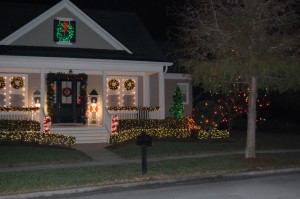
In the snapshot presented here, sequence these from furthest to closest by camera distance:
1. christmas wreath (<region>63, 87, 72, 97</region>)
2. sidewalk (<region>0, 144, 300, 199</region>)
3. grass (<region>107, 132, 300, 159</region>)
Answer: christmas wreath (<region>63, 87, 72, 97</region>), grass (<region>107, 132, 300, 159</region>), sidewalk (<region>0, 144, 300, 199</region>)

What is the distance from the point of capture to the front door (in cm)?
2214

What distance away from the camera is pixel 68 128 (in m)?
19.9

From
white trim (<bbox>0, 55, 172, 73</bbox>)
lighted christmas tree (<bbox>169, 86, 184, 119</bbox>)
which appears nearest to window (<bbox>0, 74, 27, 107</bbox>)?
white trim (<bbox>0, 55, 172, 73</bbox>)

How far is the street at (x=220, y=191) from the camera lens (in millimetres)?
9414

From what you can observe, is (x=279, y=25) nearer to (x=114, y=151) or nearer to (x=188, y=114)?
(x=114, y=151)

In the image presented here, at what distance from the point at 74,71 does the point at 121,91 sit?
2.97 metres

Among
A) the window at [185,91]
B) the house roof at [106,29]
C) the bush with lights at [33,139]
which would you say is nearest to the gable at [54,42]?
the house roof at [106,29]

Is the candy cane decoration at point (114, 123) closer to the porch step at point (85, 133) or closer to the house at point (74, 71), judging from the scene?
the house at point (74, 71)

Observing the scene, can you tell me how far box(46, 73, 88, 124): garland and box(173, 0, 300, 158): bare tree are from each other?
9054 millimetres

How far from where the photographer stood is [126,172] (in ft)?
39.1

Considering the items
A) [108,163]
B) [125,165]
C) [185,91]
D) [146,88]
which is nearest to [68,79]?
[146,88]

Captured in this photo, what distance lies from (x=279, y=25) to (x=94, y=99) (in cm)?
1144

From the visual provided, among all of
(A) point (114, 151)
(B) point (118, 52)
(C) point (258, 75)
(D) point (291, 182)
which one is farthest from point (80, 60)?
(D) point (291, 182)

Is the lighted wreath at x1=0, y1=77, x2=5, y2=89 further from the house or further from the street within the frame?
the street
